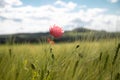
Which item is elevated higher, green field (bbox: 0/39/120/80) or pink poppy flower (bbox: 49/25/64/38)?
pink poppy flower (bbox: 49/25/64/38)

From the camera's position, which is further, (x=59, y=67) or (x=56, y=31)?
(x=56, y=31)

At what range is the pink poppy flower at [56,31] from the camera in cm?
237

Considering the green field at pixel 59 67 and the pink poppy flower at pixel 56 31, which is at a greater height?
the pink poppy flower at pixel 56 31

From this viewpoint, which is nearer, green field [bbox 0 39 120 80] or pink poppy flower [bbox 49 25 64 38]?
green field [bbox 0 39 120 80]

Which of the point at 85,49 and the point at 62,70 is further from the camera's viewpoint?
the point at 85,49

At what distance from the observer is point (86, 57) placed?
2287 millimetres

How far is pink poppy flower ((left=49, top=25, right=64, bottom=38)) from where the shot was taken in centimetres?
237

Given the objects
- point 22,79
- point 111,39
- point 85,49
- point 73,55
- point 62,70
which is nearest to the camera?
point 22,79

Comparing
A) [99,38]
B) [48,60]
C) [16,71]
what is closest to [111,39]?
[99,38]

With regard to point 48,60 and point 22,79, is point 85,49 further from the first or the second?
point 22,79

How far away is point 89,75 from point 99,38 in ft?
3.05

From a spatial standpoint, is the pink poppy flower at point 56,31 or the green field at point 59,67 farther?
the pink poppy flower at point 56,31

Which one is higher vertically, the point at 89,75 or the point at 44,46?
the point at 44,46

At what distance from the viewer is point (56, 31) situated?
2449 mm
